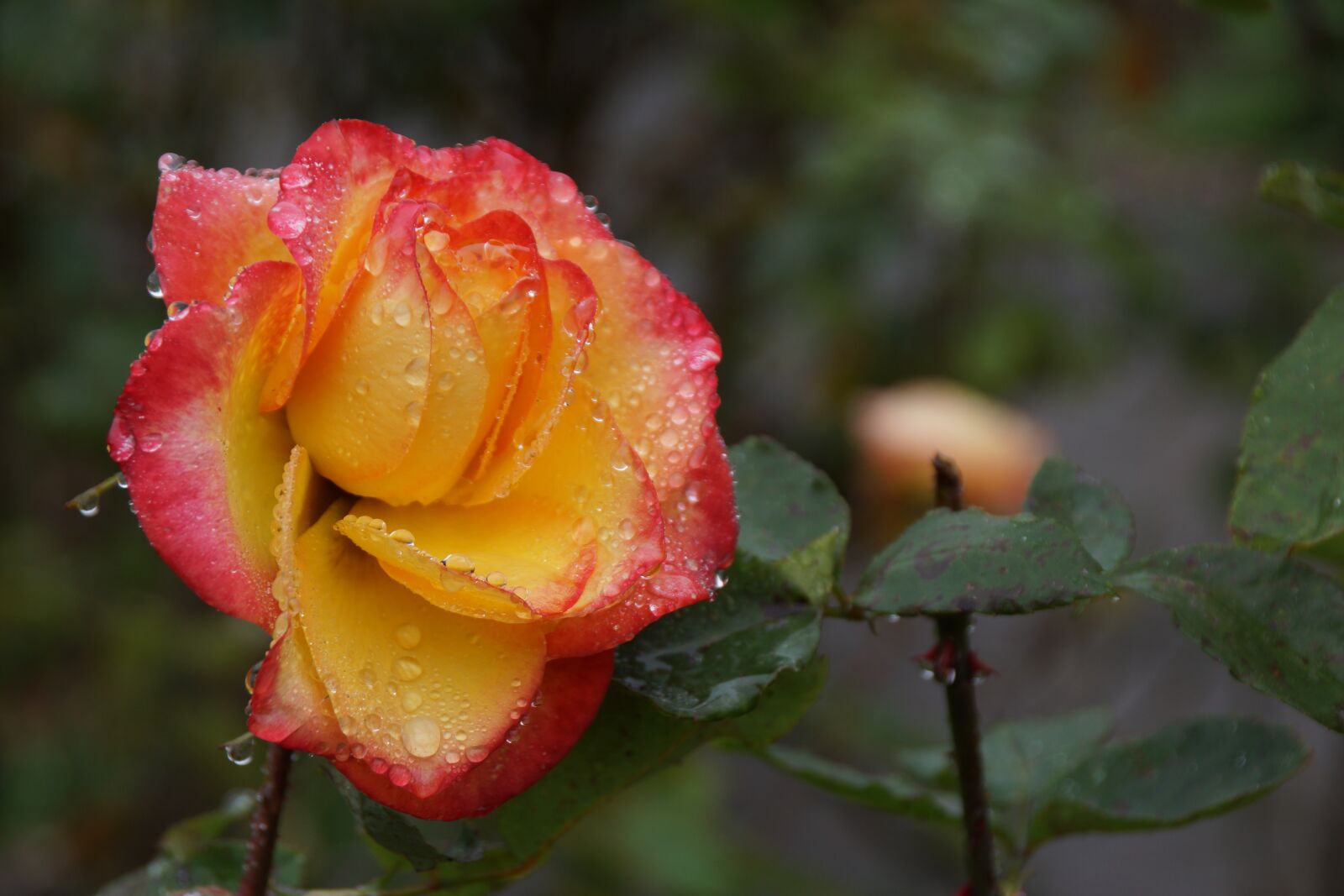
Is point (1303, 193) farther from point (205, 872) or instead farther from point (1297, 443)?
point (205, 872)

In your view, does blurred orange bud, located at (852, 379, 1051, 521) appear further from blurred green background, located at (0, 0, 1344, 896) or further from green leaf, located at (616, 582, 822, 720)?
green leaf, located at (616, 582, 822, 720)

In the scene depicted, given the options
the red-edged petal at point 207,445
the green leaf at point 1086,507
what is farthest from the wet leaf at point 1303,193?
the red-edged petal at point 207,445

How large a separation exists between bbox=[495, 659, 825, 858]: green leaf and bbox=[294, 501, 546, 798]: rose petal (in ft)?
0.21

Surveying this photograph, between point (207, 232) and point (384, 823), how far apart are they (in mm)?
163

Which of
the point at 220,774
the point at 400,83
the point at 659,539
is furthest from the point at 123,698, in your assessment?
the point at 659,539

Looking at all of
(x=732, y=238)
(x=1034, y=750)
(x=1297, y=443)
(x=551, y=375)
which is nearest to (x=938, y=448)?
(x=732, y=238)

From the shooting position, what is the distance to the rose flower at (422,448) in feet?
1.04

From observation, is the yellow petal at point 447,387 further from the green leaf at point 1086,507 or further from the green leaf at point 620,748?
the green leaf at point 1086,507

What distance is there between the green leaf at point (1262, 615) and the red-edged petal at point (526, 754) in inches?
6.4

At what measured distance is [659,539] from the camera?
33 cm

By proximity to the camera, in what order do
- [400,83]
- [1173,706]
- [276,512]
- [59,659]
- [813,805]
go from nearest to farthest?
[276,512] < [59,659] < [400,83] < [1173,706] < [813,805]

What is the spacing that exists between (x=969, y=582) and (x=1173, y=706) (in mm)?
2094

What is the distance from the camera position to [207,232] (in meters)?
0.36

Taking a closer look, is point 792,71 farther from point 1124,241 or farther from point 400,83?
point 400,83
